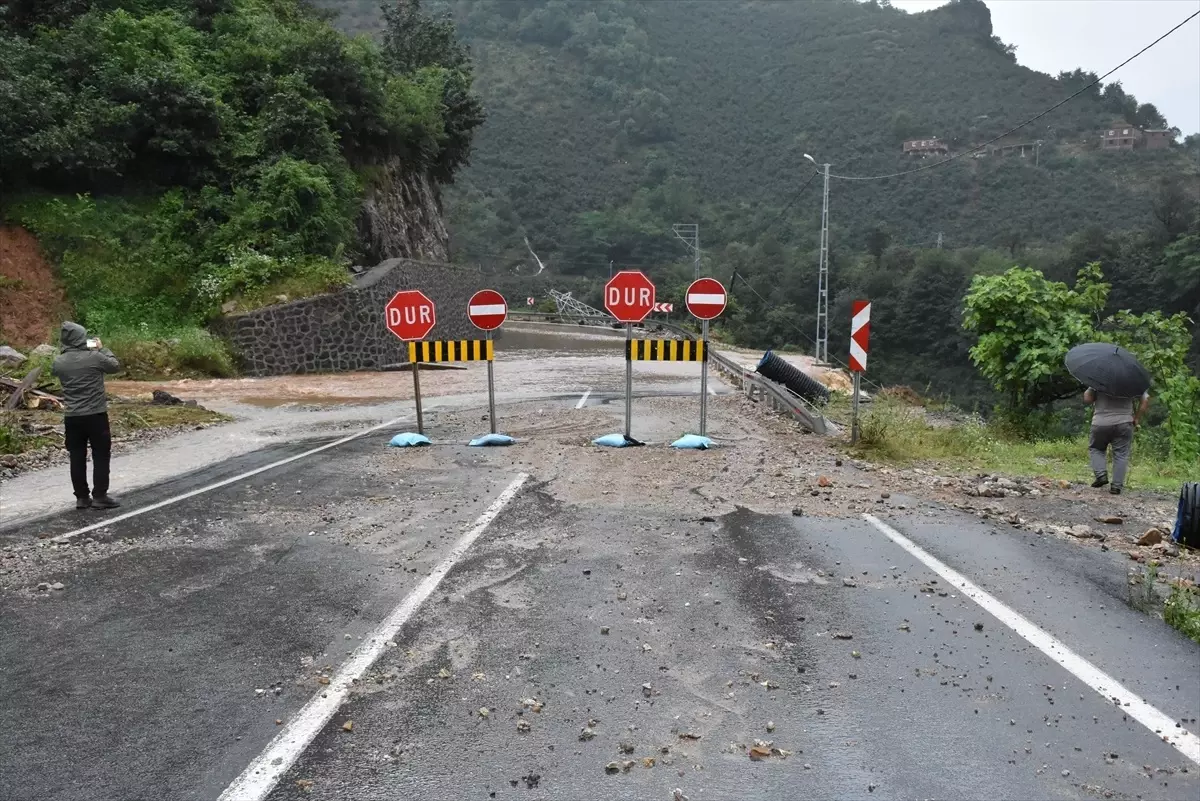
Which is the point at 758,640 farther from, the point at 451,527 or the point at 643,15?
the point at 643,15

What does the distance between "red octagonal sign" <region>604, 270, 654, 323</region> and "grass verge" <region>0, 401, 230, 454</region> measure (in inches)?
299

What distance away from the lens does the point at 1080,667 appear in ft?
15.4

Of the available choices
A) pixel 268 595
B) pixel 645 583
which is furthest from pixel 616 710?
pixel 268 595

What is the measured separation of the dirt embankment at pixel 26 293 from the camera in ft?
72.9

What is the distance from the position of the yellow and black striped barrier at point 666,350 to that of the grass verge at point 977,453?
8.12 ft

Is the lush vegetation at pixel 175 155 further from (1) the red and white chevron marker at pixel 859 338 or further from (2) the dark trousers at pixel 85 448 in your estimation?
(1) the red and white chevron marker at pixel 859 338

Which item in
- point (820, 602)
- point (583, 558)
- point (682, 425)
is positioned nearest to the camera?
point (820, 602)

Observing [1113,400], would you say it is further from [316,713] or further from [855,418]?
[316,713]

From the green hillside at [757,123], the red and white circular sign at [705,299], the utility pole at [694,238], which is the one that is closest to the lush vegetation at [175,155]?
the red and white circular sign at [705,299]

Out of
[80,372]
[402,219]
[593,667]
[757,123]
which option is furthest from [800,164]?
[593,667]

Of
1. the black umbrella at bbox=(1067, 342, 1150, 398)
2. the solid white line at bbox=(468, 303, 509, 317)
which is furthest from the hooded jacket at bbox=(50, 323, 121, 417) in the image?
the black umbrella at bbox=(1067, 342, 1150, 398)

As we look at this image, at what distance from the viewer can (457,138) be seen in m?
45.8

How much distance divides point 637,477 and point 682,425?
503 cm

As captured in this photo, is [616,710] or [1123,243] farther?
[1123,243]
